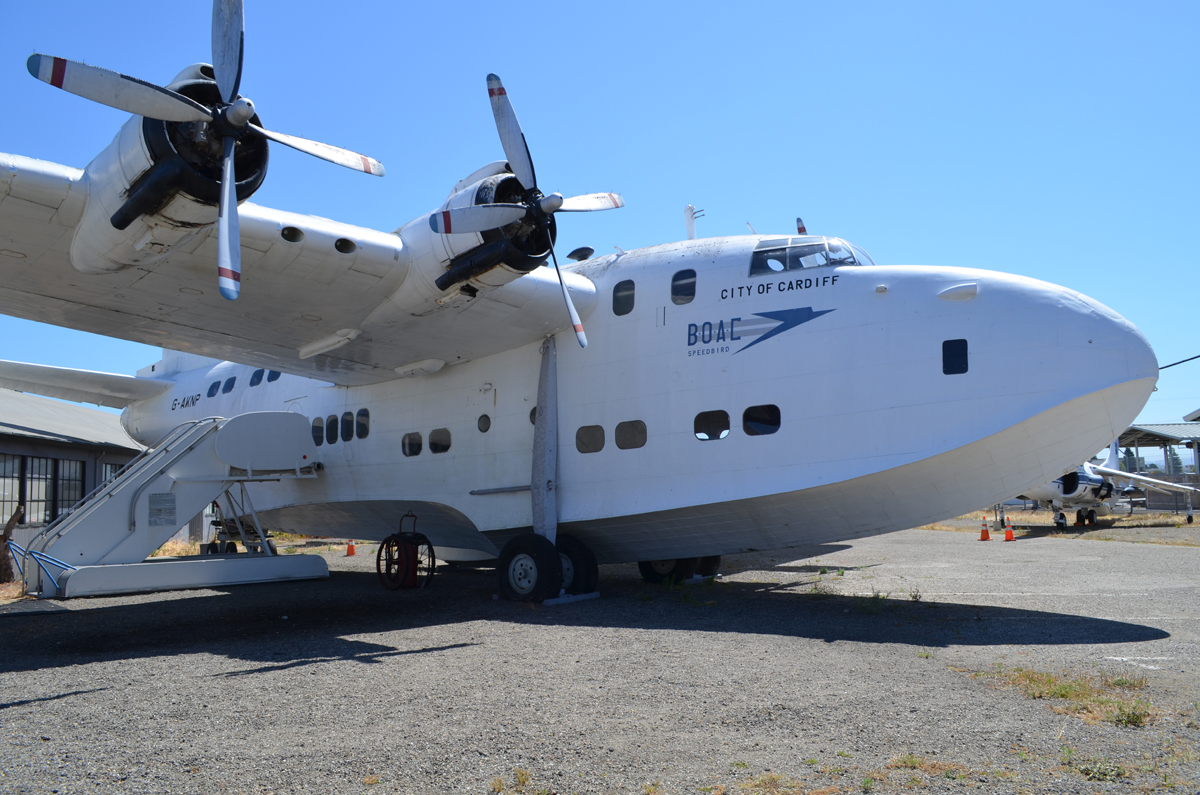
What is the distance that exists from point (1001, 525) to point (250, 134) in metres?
29.9

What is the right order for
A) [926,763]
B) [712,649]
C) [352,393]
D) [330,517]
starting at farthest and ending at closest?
1. [330,517]
2. [352,393]
3. [712,649]
4. [926,763]

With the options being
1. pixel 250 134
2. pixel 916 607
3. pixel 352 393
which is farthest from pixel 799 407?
pixel 352 393

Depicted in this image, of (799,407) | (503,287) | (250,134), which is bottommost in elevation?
(799,407)

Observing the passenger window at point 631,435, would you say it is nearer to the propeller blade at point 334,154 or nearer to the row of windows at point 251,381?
the propeller blade at point 334,154

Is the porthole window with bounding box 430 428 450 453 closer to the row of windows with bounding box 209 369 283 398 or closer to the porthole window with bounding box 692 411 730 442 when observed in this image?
the porthole window with bounding box 692 411 730 442

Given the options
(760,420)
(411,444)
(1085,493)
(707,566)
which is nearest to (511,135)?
(760,420)

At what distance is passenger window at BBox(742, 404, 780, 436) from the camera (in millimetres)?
9875

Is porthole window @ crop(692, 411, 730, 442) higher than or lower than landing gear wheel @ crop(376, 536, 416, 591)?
higher

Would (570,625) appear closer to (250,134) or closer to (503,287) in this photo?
(503,287)

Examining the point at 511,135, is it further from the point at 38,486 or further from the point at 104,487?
the point at 38,486

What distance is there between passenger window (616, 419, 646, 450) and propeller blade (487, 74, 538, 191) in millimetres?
3451

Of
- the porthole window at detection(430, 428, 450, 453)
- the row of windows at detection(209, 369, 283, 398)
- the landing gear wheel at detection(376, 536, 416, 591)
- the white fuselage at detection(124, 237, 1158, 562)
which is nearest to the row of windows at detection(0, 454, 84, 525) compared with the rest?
the row of windows at detection(209, 369, 283, 398)

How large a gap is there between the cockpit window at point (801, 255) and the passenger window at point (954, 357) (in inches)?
66.7

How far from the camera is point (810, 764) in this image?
4211 mm
